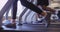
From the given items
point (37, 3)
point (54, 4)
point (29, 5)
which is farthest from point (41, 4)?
point (54, 4)

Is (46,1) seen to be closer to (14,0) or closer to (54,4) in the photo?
(14,0)

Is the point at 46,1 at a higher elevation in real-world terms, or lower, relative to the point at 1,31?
higher

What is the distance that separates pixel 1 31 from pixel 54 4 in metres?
4.17

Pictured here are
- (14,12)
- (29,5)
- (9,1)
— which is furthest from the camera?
(29,5)

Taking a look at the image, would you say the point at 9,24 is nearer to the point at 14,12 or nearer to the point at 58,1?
the point at 14,12

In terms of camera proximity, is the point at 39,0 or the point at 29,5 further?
the point at 39,0

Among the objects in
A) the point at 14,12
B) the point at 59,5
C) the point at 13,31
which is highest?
the point at 59,5

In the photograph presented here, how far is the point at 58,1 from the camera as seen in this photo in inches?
209

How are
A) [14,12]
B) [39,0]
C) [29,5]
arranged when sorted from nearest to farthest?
[14,12]
[29,5]
[39,0]

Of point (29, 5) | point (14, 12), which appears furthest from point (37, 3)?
point (14, 12)

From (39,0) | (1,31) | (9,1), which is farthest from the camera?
(39,0)

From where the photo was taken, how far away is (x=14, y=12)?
5.02ft

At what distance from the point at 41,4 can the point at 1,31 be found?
0.87m

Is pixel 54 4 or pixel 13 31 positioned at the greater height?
pixel 54 4
